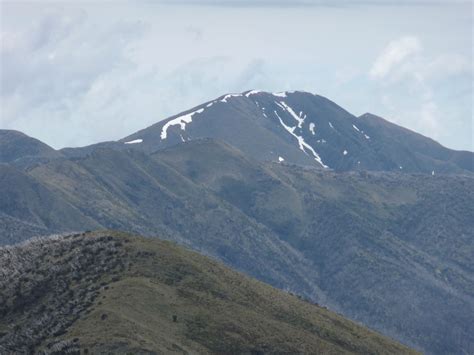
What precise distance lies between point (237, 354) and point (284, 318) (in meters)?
24.6

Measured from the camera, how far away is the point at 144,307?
144000mm

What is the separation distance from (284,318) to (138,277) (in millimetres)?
24946

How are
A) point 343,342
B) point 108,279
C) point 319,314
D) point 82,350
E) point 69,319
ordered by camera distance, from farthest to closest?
point 319,314, point 343,342, point 108,279, point 69,319, point 82,350

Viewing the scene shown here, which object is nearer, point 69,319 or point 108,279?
point 69,319

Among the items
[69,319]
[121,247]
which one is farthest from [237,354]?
[121,247]

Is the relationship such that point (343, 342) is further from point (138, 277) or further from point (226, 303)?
point (138, 277)

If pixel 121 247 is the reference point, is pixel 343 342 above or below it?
below

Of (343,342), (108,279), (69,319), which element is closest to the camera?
(69,319)

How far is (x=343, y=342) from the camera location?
166 m

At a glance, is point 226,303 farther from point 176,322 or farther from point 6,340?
point 6,340

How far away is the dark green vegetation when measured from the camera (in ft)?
439

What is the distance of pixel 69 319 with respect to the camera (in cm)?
13838

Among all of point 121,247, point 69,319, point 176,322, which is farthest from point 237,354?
point 121,247

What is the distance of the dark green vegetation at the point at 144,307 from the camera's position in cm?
13388
